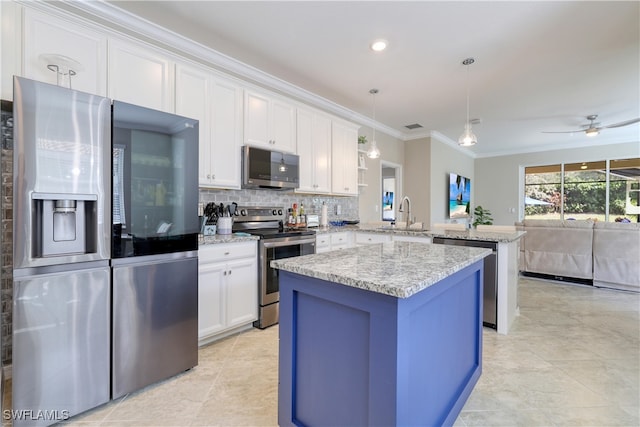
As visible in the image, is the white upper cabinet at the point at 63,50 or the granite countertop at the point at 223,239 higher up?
the white upper cabinet at the point at 63,50

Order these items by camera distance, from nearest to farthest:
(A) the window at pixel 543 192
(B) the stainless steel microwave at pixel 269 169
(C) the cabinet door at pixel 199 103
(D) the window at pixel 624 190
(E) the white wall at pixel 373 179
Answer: (C) the cabinet door at pixel 199 103 → (B) the stainless steel microwave at pixel 269 169 → (E) the white wall at pixel 373 179 → (D) the window at pixel 624 190 → (A) the window at pixel 543 192

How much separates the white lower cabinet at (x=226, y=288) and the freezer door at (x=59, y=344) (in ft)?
2.42

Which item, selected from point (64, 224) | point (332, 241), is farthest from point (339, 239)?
point (64, 224)

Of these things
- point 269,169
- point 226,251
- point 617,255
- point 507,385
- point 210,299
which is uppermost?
point 269,169

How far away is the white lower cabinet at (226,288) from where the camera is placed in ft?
7.85

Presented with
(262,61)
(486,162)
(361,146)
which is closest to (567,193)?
(486,162)

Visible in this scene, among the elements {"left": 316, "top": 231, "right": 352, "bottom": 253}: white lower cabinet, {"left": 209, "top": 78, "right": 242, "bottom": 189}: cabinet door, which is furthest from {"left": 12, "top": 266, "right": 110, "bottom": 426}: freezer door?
{"left": 316, "top": 231, "right": 352, "bottom": 253}: white lower cabinet

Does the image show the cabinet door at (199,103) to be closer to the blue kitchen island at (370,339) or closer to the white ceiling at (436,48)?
the white ceiling at (436,48)

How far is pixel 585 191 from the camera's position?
7113 millimetres

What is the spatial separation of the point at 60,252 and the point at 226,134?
1691mm

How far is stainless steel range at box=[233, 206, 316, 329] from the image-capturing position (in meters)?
2.82

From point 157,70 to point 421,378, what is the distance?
9.11ft

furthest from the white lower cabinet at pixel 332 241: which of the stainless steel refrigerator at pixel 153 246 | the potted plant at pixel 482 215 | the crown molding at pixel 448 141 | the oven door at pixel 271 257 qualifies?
the potted plant at pixel 482 215

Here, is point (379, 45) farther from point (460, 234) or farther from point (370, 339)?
point (370, 339)
